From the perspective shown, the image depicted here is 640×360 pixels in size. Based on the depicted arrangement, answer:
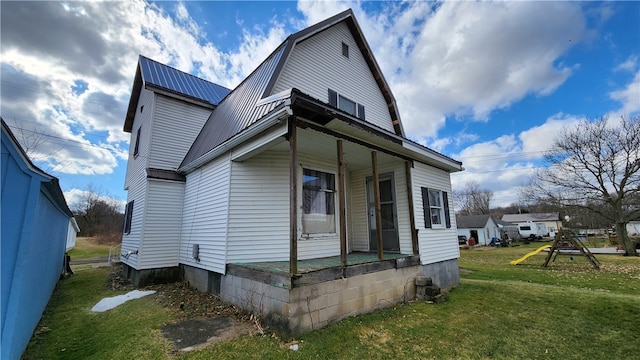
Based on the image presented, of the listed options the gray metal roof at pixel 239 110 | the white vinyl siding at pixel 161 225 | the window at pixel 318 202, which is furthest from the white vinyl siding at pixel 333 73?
the white vinyl siding at pixel 161 225

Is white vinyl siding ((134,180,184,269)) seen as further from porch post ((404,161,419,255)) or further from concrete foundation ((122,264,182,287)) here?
porch post ((404,161,419,255))

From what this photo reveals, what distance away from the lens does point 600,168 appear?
18609 mm

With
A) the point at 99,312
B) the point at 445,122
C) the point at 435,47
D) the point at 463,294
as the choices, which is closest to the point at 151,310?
the point at 99,312

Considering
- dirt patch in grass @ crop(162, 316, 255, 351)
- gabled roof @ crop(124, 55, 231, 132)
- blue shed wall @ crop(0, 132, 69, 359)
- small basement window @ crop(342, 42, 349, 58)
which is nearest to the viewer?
blue shed wall @ crop(0, 132, 69, 359)

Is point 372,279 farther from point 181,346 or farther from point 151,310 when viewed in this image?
point 151,310

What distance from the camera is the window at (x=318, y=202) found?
6.64m

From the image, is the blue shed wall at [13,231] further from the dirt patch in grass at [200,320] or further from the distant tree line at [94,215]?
the distant tree line at [94,215]

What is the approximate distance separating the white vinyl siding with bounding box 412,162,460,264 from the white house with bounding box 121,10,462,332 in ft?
0.18

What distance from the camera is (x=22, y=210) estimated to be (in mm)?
2891

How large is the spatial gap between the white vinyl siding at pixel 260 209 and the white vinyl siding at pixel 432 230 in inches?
144

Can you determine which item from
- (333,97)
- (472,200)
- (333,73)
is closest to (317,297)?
(333,97)

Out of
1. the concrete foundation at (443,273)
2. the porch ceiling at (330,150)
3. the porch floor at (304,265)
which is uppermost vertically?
the porch ceiling at (330,150)

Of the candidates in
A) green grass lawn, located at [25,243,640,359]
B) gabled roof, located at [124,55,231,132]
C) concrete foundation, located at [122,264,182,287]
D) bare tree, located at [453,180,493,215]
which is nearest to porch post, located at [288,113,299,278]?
green grass lawn, located at [25,243,640,359]

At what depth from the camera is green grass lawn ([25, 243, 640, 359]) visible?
3688 millimetres
